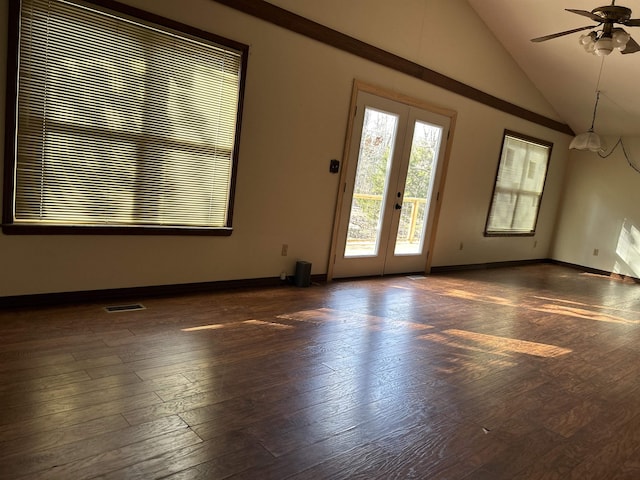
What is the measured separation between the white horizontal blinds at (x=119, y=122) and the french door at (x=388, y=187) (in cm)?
156

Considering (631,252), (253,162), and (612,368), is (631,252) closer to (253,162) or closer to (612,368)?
(612,368)

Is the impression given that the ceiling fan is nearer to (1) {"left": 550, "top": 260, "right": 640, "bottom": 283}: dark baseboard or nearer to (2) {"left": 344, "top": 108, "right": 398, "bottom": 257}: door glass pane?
(2) {"left": 344, "top": 108, "right": 398, "bottom": 257}: door glass pane

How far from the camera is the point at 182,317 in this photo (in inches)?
138

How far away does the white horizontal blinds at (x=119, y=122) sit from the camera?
317 cm

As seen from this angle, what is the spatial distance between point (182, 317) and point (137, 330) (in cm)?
41

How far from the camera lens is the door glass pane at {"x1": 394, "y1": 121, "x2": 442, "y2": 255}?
5.72 meters

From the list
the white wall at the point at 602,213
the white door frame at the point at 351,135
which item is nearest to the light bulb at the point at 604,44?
the white door frame at the point at 351,135

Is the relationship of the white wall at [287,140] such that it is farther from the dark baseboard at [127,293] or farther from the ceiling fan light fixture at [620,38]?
the ceiling fan light fixture at [620,38]

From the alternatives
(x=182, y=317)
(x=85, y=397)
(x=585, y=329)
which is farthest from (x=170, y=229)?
(x=585, y=329)

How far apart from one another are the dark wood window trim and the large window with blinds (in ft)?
1.21

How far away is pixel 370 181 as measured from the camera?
210 inches

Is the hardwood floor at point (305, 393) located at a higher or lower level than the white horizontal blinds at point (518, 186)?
lower

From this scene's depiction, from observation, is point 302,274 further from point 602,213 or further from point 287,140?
point 602,213

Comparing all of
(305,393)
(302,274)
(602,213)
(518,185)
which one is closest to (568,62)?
(518,185)
